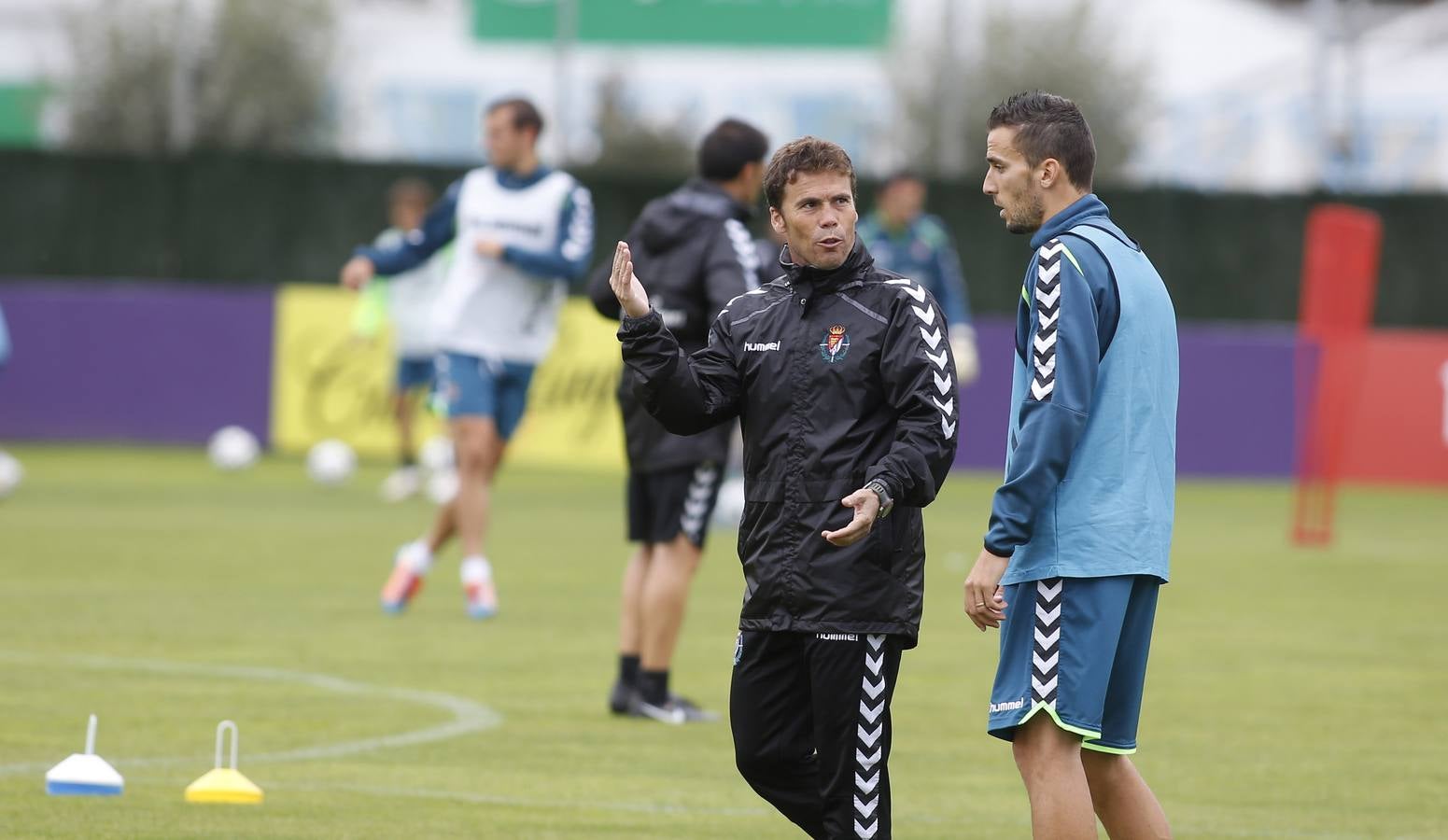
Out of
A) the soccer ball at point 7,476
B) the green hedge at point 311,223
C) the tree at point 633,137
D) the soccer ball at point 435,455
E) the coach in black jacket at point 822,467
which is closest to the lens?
the coach in black jacket at point 822,467

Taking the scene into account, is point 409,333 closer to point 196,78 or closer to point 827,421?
point 827,421

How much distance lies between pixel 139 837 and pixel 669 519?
111 inches

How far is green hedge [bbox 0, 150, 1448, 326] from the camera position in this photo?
25844 mm

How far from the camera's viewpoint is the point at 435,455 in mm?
20312

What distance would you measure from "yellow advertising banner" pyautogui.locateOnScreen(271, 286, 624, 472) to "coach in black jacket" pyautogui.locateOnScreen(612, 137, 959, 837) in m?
16.0

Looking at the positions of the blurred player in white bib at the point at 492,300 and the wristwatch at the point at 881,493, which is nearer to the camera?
the wristwatch at the point at 881,493

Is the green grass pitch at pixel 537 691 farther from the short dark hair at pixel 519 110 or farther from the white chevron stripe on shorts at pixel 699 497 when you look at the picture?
the short dark hair at pixel 519 110

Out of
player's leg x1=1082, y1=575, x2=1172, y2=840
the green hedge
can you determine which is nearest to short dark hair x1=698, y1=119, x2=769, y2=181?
player's leg x1=1082, y1=575, x2=1172, y2=840

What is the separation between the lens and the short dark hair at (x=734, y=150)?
339 inches

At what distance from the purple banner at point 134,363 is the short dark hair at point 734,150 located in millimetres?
14261

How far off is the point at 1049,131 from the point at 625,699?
402 cm

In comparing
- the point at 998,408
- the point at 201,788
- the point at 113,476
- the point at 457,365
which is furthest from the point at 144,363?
the point at 201,788

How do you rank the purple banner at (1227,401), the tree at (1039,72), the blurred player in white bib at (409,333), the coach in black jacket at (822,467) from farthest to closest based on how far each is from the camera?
1. the tree at (1039,72)
2. the purple banner at (1227,401)
3. the blurred player in white bib at (409,333)
4. the coach in black jacket at (822,467)

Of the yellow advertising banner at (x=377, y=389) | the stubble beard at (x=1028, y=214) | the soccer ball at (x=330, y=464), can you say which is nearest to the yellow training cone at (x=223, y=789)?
the stubble beard at (x=1028, y=214)
